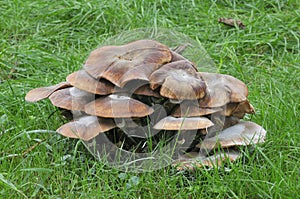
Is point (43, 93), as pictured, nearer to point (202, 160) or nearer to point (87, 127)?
point (87, 127)

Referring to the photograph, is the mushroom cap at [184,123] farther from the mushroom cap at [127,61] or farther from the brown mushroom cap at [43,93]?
the brown mushroom cap at [43,93]

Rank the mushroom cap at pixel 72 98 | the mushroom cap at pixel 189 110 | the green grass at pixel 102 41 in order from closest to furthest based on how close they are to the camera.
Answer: the green grass at pixel 102 41
the mushroom cap at pixel 189 110
the mushroom cap at pixel 72 98

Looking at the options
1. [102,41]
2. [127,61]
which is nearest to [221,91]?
[127,61]

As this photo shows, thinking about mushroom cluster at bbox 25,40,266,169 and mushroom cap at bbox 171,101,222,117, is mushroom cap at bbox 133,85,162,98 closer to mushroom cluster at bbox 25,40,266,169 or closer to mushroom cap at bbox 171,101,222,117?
mushroom cluster at bbox 25,40,266,169

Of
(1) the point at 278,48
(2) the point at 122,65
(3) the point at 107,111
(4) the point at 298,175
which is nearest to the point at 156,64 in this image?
(2) the point at 122,65

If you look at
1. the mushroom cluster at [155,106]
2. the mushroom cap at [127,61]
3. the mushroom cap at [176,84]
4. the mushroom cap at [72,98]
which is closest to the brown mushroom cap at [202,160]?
the mushroom cluster at [155,106]

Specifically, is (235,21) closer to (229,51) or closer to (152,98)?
(229,51)
